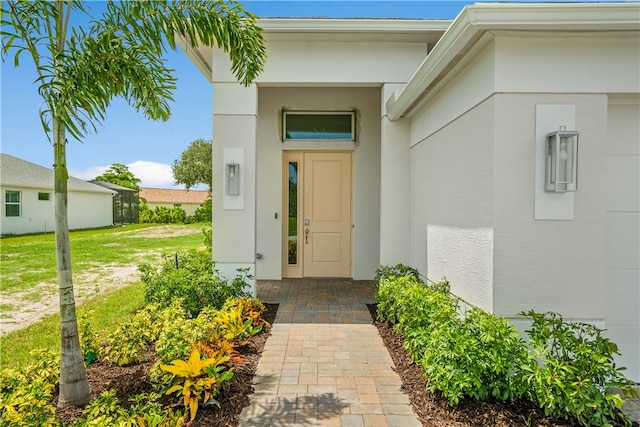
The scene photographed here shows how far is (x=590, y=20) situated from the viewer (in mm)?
2971

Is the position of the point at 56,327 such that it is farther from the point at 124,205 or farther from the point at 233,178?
the point at 124,205

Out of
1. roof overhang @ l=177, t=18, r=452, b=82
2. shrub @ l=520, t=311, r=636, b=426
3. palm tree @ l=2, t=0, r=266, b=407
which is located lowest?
shrub @ l=520, t=311, r=636, b=426

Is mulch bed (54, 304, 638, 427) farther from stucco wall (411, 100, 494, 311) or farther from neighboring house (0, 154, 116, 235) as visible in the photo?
neighboring house (0, 154, 116, 235)

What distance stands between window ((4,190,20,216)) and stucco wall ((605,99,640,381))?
22.7 meters

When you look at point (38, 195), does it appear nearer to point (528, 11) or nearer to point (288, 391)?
point (288, 391)

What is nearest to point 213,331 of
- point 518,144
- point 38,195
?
point 518,144

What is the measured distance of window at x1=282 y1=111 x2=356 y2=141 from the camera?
24.9ft

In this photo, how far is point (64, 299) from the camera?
2893 mm

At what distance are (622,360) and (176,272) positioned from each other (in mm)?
5093

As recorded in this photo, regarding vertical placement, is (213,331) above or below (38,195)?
below

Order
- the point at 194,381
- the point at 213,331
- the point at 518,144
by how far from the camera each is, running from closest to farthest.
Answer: the point at 194,381 < the point at 518,144 < the point at 213,331

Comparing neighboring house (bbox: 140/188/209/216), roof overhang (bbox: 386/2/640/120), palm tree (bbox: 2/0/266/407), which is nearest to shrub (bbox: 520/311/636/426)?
roof overhang (bbox: 386/2/640/120)

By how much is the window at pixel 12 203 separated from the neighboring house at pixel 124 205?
807 cm

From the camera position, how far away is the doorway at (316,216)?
777 cm
